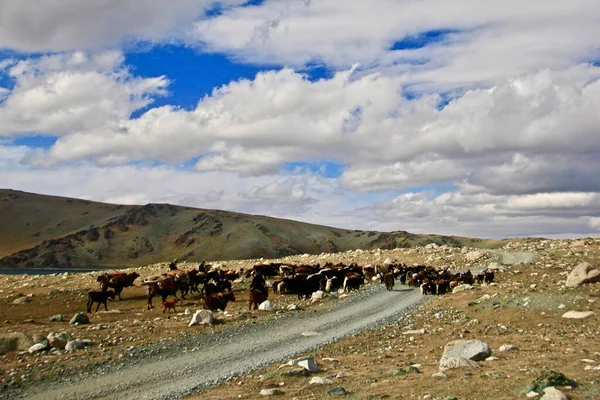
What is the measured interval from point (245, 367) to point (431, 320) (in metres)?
10.1

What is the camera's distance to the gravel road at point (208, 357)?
1313 centimetres

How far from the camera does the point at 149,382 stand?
13.8 m

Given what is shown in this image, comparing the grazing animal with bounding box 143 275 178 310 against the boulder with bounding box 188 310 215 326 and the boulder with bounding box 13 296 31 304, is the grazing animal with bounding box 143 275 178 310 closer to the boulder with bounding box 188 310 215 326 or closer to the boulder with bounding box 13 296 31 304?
the boulder with bounding box 188 310 215 326

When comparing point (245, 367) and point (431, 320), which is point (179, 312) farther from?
point (431, 320)

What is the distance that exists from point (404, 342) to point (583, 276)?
1224 cm

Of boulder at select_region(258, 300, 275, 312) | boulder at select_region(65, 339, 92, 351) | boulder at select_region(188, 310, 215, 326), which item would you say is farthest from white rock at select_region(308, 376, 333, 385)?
boulder at select_region(258, 300, 275, 312)

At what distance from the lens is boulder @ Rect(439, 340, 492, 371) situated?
1248 centimetres

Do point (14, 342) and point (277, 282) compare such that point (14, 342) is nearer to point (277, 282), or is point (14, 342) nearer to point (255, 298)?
point (255, 298)

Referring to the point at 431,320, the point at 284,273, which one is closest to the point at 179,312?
the point at 431,320

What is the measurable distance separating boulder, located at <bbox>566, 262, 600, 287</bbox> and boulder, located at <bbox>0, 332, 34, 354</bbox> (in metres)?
24.2

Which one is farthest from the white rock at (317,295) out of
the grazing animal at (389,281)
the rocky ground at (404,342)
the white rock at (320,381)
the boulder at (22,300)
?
the boulder at (22,300)

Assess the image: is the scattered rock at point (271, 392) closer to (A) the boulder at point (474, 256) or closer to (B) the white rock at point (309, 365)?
(B) the white rock at point (309, 365)

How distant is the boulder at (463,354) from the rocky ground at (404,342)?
30 centimetres

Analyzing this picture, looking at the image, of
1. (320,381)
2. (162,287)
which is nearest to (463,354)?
(320,381)
